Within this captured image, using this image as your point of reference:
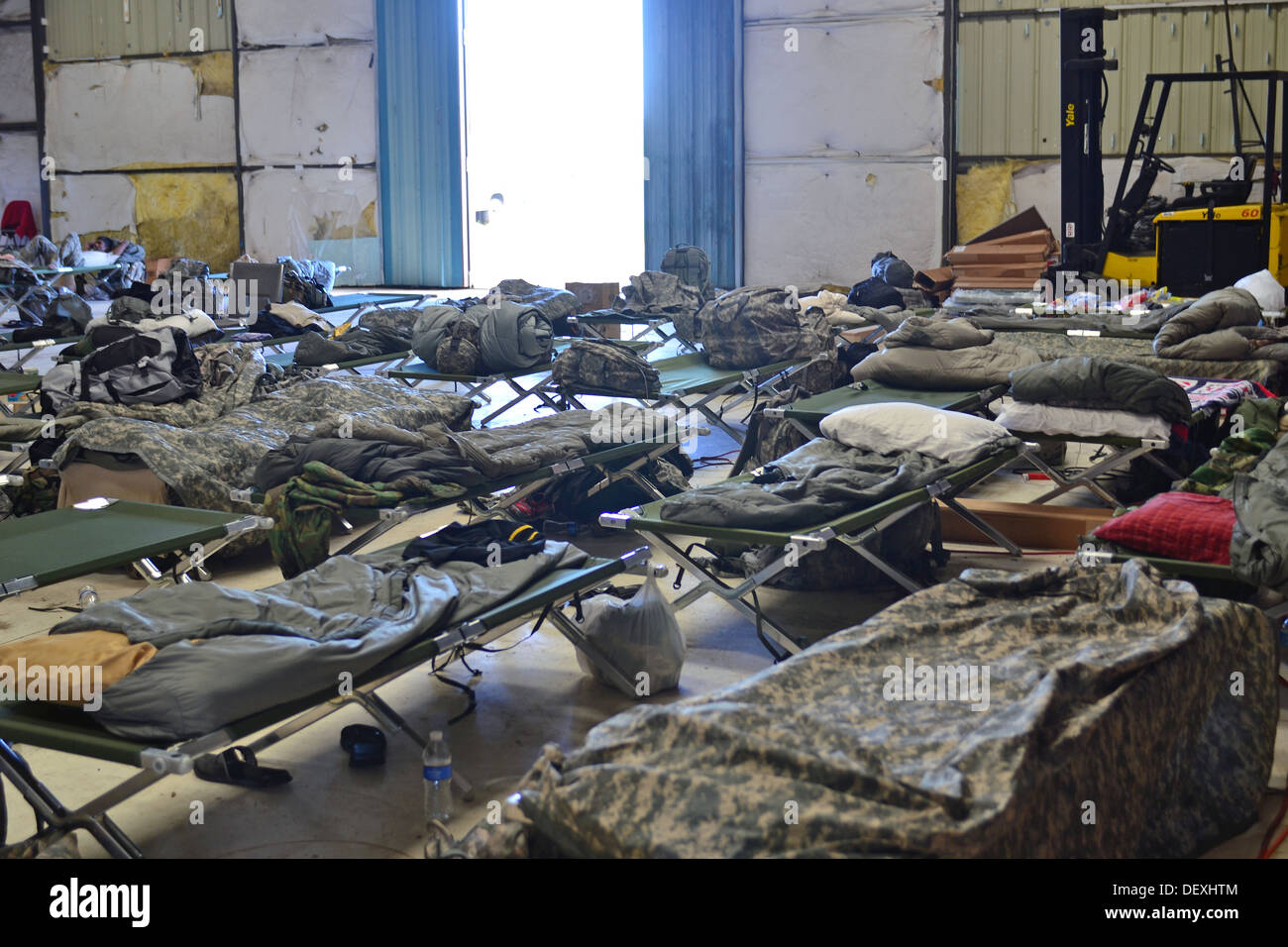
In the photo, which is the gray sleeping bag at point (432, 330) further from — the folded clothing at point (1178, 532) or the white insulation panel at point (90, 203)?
the white insulation panel at point (90, 203)

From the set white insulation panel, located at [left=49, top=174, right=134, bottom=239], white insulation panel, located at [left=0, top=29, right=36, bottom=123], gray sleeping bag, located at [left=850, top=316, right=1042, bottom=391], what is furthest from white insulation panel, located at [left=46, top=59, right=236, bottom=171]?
gray sleeping bag, located at [left=850, top=316, right=1042, bottom=391]

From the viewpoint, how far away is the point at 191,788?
2.92m

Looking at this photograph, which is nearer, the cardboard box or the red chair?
the cardboard box

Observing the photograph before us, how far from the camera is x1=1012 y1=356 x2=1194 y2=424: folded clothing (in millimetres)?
4555

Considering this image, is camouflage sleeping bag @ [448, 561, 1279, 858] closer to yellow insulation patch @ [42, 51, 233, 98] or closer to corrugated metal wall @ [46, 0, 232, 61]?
yellow insulation patch @ [42, 51, 233, 98]

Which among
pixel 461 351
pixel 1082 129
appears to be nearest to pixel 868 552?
pixel 461 351

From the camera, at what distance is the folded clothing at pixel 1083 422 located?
4.55 meters

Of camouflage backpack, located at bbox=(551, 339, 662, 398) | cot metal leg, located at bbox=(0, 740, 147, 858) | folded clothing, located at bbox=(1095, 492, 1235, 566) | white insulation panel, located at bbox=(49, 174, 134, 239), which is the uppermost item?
white insulation panel, located at bbox=(49, 174, 134, 239)

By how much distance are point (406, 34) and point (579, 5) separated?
1914mm

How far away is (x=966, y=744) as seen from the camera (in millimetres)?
2002

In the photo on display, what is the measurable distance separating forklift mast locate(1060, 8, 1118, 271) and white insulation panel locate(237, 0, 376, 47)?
8100 mm

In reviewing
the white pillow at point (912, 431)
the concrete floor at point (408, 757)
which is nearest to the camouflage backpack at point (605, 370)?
the white pillow at point (912, 431)
